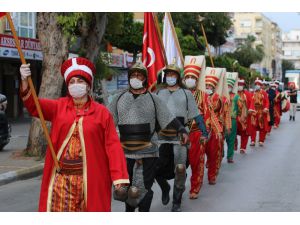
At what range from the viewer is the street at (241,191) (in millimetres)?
7895

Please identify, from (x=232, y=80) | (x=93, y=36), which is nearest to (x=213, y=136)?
(x=232, y=80)

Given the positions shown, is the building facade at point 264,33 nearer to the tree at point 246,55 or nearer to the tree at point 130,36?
the tree at point 246,55

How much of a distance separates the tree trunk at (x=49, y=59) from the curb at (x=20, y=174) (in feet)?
3.81

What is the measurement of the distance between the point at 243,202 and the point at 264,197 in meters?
0.53

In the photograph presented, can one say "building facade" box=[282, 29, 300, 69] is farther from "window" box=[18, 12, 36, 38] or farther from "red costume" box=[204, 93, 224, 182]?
"red costume" box=[204, 93, 224, 182]

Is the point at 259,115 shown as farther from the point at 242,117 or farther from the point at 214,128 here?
the point at 214,128

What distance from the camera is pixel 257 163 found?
41.2 ft

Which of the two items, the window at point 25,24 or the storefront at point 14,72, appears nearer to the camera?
the storefront at point 14,72

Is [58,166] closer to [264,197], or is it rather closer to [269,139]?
[264,197]

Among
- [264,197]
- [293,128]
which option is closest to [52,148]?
[264,197]

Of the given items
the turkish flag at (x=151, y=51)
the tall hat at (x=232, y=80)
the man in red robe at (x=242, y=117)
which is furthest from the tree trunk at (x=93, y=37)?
the turkish flag at (x=151, y=51)

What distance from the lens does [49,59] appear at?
12328 mm

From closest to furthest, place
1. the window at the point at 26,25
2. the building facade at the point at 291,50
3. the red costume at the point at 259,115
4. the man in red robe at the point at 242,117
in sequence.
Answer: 1. the man in red robe at the point at 242,117
2. the red costume at the point at 259,115
3. the window at the point at 26,25
4. the building facade at the point at 291,50

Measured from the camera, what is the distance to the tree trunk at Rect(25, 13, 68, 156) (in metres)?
12.2
